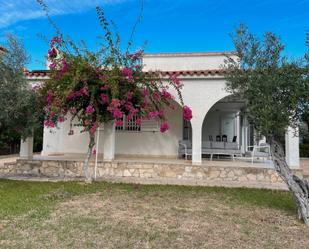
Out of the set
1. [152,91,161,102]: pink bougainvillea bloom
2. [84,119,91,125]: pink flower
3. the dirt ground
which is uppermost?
[152,91,161,102]: pink bougainvillea bloom

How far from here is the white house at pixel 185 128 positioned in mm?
12539

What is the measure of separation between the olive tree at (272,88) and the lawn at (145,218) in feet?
4.63

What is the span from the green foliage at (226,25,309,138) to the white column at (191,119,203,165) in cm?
588

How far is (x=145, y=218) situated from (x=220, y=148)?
878cm

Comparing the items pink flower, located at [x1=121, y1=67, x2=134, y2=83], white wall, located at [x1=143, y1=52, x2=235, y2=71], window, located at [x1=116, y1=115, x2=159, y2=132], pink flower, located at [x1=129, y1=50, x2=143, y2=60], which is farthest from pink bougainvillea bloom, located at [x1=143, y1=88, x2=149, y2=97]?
white wall, located at [x1=143, y1=52, x2=235, y2=71]

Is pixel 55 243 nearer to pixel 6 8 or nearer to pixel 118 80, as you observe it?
pixel 118 80

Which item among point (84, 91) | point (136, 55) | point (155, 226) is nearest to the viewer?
point (155, 226)

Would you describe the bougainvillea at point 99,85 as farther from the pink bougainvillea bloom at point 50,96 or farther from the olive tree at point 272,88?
the olive tree at point 272,88

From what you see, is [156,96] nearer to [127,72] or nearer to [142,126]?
[127,72]

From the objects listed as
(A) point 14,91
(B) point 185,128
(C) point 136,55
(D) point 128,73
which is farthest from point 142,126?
(A) point 14,91

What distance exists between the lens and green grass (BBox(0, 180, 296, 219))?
24.5ft

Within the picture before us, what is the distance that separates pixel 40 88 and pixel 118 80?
10.3ft

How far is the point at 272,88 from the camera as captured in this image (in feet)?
20.1

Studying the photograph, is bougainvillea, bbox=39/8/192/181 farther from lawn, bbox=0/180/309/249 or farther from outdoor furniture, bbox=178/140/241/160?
outdoor furniture, bbox=178/140/241/160
